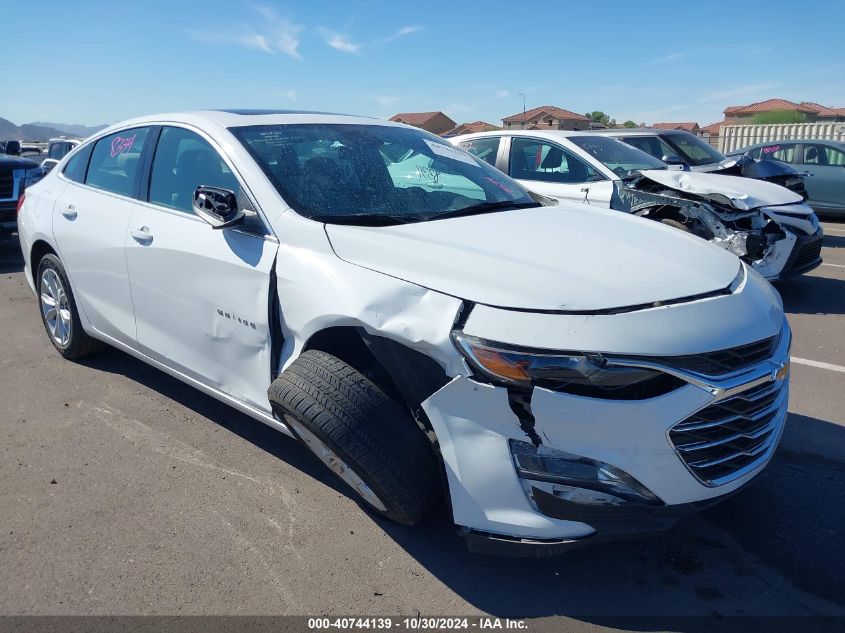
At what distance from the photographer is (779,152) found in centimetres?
1262

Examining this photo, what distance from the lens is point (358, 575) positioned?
269 centimetres

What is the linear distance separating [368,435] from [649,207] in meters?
4.94

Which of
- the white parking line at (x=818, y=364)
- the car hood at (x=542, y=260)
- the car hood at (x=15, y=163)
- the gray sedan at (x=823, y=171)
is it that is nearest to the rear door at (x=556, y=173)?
the white parking line at (x=818, y=364)

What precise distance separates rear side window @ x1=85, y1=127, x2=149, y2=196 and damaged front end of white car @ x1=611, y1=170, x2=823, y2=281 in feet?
14.7

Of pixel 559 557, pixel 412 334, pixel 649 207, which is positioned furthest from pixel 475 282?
pixel 649 207

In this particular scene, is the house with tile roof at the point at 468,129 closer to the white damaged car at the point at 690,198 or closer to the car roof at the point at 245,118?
the white damaged car at the point at 690,198

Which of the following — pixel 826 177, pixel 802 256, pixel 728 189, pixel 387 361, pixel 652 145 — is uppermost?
pixel 652 145

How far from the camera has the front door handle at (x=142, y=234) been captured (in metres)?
3.65

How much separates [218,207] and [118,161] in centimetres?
150

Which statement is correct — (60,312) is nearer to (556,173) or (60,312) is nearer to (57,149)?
(556,173)

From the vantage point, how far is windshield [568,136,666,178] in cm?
744

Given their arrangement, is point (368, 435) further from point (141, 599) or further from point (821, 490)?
point (821, 490)

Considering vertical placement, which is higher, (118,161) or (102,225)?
(118,161)

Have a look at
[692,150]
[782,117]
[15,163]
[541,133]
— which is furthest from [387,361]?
[782,117]
